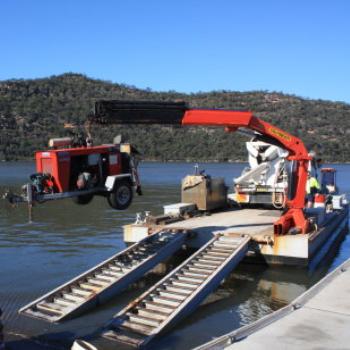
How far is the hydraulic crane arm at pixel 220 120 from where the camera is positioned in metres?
10.1

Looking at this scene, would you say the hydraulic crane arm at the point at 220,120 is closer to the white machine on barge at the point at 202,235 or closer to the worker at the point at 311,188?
the white machine on barge at the point at 202,235

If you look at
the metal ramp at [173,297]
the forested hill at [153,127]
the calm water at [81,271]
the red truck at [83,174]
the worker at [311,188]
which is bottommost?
the calm water at [81,271]

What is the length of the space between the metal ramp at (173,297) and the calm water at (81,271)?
29 centimetres

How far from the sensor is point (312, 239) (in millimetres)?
12820

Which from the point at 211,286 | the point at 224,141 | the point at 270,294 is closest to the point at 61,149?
the point at 211,286

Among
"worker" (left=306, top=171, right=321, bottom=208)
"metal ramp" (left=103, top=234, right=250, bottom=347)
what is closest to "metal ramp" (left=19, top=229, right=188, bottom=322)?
"metal ramp" (left=103, top=234, right=250, bottom=347)

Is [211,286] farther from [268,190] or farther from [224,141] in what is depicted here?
[224,141]

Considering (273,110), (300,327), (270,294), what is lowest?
(270,294)

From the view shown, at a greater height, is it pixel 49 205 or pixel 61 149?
pixel 61 149

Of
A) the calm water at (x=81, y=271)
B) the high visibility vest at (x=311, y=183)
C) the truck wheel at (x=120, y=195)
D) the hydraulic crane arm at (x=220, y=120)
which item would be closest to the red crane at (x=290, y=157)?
the hydraulic crane arm at (x=220, y=120)

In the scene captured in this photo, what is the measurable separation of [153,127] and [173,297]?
113 metres

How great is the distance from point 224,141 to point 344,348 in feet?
359

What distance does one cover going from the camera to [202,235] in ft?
44.4

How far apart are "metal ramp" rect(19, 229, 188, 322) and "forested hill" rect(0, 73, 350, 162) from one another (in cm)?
6698
